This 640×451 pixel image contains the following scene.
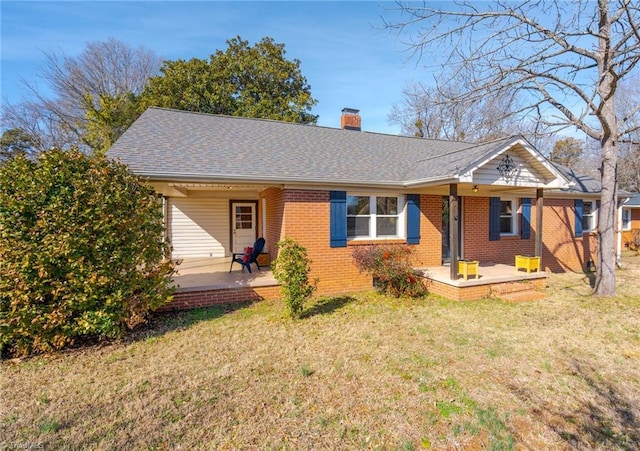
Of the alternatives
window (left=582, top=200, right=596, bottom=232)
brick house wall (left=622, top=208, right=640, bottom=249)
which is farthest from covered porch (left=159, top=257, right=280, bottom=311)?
brick house wall (left=622, top=208, right=640, bottom=249)

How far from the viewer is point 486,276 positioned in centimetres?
849

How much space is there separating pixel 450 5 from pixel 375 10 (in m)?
1.45

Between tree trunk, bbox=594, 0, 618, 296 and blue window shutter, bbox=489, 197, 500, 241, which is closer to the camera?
tree trunk, bbox=594, 0, 618, 296

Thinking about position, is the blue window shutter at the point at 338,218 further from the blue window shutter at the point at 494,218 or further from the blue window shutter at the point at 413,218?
the blue window shutter at the point at 494,218

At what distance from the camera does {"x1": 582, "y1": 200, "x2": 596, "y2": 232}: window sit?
13.0m

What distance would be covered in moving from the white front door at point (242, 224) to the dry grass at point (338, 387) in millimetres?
6246

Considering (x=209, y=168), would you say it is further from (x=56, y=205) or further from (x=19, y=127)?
(x=19, y=127)

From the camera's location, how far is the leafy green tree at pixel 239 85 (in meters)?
20.5

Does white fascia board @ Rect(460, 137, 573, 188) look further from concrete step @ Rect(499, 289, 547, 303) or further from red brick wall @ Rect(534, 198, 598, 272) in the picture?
red brick wall @ Rect(534, 198, 598, 272)

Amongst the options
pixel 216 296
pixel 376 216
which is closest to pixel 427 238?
pixel 376 216

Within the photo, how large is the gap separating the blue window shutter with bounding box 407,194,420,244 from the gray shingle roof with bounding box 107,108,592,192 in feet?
2.30

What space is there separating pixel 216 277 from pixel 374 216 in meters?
4.70

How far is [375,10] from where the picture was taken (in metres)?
6.20

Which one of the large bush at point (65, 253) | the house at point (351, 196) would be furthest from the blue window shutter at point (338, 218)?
the large bush at point (65, 253)
